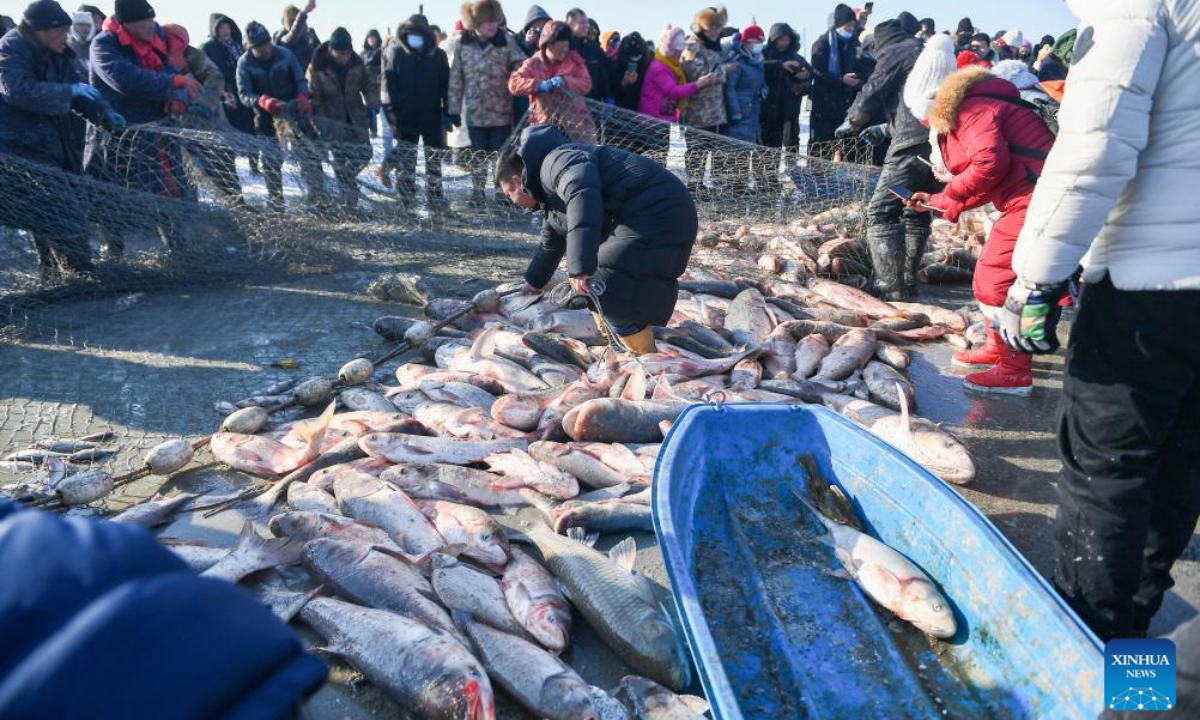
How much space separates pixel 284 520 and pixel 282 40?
911 centimetres

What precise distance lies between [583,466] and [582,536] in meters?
0.57

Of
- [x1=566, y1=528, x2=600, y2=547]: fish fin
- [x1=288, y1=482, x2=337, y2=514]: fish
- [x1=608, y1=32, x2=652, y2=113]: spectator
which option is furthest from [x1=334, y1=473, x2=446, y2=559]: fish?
[x1=608, y1=32, x2=652, y2=113]: spectator

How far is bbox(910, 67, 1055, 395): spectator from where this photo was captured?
181 inches

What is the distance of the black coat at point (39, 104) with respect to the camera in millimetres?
5809

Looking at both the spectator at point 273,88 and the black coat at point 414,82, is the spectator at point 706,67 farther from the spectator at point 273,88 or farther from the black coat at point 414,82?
the spectator at point 273,88

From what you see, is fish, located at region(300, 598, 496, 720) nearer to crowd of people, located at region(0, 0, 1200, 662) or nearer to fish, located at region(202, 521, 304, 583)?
fish, located at region(202, 521, 304, 583)

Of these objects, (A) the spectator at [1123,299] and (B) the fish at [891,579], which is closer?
(A) the spectator at [1123,299]

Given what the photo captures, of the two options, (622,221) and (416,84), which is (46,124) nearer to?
(416,84)

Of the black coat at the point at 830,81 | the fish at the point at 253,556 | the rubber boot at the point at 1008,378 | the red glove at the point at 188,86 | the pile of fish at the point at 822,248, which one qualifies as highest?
the black coat at the point at 830,81

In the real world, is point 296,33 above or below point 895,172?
above

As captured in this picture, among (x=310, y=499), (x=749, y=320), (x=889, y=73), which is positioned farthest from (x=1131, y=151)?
(x=889, y=73)

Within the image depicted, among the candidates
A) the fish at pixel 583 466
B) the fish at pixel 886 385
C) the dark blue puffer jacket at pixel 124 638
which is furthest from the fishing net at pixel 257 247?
the dark blue puffer jacket at pixel 124 638

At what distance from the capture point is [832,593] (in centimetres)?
297

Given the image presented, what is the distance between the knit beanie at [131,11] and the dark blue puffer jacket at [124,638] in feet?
24.4
